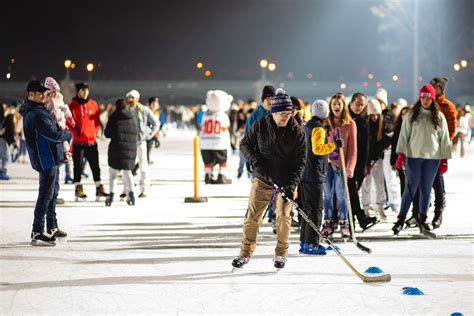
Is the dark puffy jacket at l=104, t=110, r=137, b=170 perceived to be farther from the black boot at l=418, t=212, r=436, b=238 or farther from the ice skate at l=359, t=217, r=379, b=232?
the black boot at l=418, t=212, r=436, b=238

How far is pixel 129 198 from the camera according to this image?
45.5 ft

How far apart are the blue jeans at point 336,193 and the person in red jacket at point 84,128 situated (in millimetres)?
4833

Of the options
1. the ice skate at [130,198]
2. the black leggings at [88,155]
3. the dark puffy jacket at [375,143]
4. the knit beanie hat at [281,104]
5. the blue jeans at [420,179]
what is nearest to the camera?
the knit beanie hat at [281,104]

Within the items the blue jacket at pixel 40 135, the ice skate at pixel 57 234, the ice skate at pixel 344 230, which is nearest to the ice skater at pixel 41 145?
the blue jacket at pixel 40 135

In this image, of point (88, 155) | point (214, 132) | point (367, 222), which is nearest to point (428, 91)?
point (367, 222)

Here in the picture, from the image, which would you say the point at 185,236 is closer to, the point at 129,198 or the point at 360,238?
the point at 360,238

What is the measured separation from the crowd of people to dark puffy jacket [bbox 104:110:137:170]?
0.6 inches

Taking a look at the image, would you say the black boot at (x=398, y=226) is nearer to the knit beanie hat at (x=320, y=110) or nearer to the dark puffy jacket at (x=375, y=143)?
the dark puffy jacket at (x=375, y=143)

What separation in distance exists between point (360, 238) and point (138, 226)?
109 inches

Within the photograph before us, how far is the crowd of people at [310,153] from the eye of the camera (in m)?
8.16

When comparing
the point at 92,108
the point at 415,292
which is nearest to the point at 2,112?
the point at 92,108

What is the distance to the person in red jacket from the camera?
→ 1405cm

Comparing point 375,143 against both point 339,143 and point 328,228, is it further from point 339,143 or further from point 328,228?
point 339,143

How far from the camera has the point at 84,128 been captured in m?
14.2
